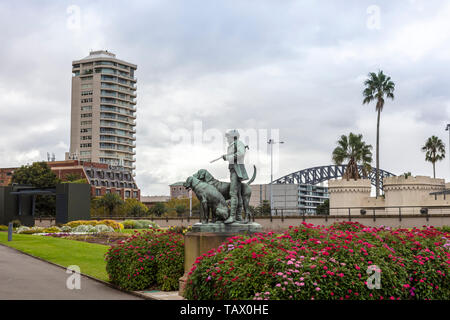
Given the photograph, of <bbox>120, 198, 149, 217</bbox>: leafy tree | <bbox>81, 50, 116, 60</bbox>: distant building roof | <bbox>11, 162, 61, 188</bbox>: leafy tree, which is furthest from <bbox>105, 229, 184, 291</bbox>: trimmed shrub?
<bbox>81, 50, 116, 60</bbox>: distant building roof

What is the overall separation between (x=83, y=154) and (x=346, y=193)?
11039 centimetres

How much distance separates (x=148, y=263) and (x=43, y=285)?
314 cm

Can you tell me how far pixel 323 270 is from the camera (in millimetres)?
8781

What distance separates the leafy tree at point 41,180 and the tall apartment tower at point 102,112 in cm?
6615

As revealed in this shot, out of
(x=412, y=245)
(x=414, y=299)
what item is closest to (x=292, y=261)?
(x=414, y=299)

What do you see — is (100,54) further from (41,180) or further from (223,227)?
(223,227)

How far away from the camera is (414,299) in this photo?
944 cm

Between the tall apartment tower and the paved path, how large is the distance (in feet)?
451

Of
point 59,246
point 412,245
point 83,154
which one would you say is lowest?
point 59,246

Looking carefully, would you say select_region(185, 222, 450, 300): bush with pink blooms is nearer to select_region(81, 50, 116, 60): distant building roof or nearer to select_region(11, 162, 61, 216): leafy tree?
select_region(11, 162, 61, 216): leafy tree

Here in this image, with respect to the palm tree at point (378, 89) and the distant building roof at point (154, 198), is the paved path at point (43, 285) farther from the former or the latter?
the distant building roof at point (154, 198)

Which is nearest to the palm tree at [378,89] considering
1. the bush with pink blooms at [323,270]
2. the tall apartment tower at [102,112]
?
the bush with pink blooms at [323,270]

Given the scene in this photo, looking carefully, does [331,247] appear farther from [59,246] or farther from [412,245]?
[59,246]
